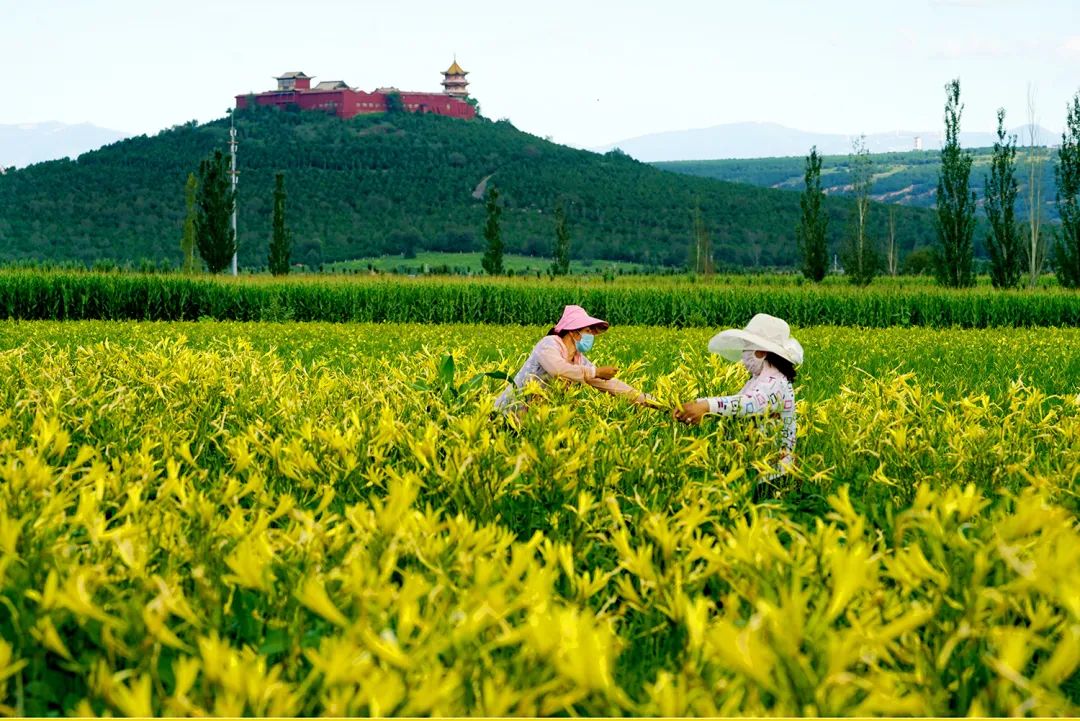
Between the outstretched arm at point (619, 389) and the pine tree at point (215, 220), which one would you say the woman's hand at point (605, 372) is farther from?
the pine tree at point (215, 220)

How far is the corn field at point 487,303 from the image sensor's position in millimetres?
24250

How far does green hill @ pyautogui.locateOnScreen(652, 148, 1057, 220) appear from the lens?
13625 centimetres

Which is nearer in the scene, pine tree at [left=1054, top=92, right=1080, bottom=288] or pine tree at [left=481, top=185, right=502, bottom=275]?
pine tree at [left=1054, top=92, right=1080, bottom=288]

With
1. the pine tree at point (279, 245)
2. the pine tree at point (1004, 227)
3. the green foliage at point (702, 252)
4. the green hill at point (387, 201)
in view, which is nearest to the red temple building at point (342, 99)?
the green hill at point (387, 201)

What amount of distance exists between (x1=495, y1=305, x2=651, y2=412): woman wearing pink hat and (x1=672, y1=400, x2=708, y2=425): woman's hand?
0.66 metres

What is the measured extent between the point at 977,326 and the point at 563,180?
228 feet

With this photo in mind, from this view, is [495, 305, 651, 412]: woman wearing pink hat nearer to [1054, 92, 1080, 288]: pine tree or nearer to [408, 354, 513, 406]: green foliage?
[408, 354, 513, 406]: green foliage

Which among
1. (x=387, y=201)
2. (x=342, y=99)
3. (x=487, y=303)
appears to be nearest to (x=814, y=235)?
(x=487, y=303)

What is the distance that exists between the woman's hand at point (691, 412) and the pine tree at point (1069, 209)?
28351 mm

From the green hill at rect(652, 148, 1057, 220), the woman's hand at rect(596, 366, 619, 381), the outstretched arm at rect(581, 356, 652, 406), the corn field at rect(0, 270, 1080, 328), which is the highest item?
the green hill at rect(652, 148, 1057, 220)

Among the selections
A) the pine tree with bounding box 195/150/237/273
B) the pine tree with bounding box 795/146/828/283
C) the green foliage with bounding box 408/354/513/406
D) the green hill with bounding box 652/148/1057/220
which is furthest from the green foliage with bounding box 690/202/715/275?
the green hill with bounding box 652/148/1057/220

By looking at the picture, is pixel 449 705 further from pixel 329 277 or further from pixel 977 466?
pixel 329 277

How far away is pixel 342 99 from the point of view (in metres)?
109

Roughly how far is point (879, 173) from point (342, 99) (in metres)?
84.4
